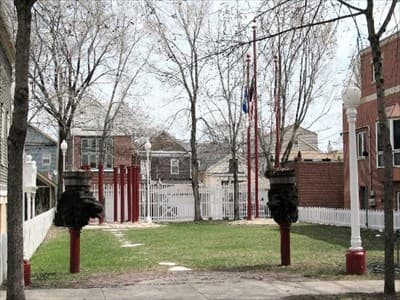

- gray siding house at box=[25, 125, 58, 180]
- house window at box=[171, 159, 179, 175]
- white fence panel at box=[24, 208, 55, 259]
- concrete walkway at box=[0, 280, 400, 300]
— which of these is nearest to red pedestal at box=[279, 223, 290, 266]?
concrete walkway at box=[0, 280, 400, 300]

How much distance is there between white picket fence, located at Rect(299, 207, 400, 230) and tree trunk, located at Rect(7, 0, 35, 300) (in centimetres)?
1725

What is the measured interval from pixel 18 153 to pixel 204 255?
8156 mm

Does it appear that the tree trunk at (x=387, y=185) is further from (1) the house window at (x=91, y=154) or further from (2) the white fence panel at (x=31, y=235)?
(1) the house window at (x=91, y=154)

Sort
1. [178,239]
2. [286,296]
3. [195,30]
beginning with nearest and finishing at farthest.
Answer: [286,296], [178,239], [195,30]

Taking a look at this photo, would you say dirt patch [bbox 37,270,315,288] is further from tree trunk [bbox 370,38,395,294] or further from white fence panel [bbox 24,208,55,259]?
tree trunk [bbox 370,38,395,294]

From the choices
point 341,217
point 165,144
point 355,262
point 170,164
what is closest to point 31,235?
point 355,262

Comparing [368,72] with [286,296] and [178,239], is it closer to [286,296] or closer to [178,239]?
[178,239]

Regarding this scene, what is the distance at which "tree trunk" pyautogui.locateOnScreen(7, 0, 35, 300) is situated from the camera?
8484 millimetres

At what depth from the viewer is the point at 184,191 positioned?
40250 mm

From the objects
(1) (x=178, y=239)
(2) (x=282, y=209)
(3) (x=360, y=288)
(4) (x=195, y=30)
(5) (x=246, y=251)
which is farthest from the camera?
(4) (x=195, y=30)

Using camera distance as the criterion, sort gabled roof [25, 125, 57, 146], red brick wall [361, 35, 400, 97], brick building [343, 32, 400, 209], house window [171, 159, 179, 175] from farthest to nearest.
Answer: house window [171, 159, 179, 175] → gabled roof [25, 125, 57, 146] → brick building [343, 32, 400, 209] → red brick wall [361, 35, 400, 97]

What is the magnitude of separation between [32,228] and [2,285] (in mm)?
6139

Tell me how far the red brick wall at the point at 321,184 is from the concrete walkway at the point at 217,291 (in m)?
28.2

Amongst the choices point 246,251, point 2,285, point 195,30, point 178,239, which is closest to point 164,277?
point 2,285
